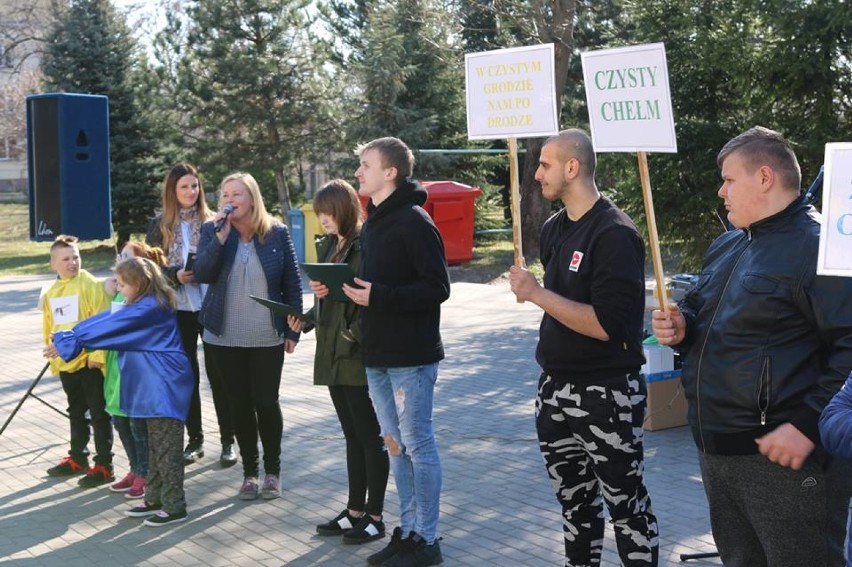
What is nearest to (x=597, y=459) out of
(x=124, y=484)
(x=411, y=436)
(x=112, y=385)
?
(x=411, y=436)

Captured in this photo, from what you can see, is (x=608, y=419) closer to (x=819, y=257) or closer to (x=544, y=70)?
(x=819, y=257)

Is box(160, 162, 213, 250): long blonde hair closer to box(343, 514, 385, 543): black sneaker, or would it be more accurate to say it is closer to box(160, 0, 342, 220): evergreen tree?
box(343, 514, 385, 543): black sneaker

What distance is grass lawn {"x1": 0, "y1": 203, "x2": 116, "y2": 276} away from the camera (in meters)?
24.8

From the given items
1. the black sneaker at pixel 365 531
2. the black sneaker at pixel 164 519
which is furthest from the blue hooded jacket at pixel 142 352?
the black sneaker at pixel 365 531

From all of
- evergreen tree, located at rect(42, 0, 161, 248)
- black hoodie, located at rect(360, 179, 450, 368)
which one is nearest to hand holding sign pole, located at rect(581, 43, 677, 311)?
black hoodie, located at rect(360, 179, 450, 368)

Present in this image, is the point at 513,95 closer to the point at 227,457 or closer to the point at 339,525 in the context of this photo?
the point at 339,525

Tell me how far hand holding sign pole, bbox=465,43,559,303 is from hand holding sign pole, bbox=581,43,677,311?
0.37 m

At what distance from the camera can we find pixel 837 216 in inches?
122

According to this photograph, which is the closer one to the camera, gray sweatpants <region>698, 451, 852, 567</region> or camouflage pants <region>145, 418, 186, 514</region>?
gray sweatpants <region>698, 451, 852, 567</region>

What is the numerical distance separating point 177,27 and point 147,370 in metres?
27.1

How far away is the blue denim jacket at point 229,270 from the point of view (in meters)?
6.45

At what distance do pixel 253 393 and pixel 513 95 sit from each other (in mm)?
2709

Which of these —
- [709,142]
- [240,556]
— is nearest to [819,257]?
[240,556]

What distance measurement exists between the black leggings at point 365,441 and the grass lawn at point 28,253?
596 inches
